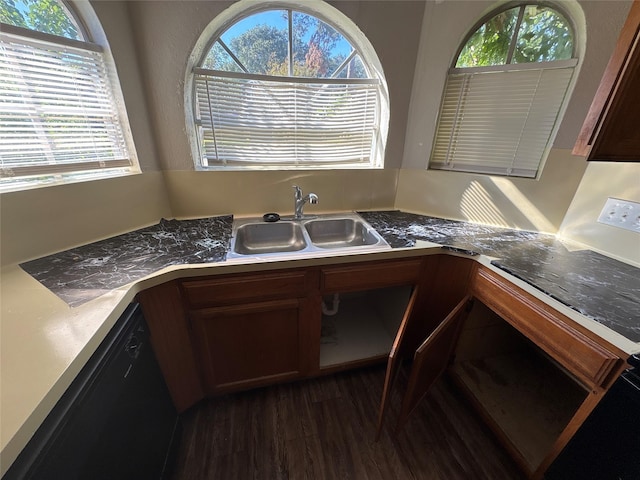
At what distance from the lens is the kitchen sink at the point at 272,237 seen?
1.56 meters

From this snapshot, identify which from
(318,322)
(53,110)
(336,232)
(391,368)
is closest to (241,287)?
(318,322)

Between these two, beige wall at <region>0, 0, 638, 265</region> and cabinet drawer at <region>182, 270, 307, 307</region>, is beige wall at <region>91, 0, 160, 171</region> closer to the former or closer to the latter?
beige wall at <region>0, 0, 638, 265</region>

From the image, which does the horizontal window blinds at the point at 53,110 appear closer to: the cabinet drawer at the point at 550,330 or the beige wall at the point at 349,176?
the beige wall at the point at 349,176

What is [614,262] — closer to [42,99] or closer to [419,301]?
[419,301]

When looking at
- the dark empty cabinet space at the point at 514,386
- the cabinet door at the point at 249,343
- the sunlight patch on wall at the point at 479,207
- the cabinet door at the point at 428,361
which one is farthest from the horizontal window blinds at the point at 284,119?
the dark empty cabinet space at the point at 514,386

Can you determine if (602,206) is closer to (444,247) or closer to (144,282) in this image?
(444,247)

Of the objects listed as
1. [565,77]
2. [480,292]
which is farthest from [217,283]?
[565,77]

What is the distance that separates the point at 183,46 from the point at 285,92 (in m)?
0.56

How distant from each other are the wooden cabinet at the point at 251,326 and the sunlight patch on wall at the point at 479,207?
117cm

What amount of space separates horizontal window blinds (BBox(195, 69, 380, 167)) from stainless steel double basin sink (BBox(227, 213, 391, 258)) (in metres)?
0.41

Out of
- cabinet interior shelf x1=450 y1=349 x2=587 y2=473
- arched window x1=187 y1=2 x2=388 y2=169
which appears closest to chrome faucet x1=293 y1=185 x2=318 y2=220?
arched window x1=187 y1=2 x2=388 y2=169

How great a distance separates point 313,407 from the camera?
1381mm

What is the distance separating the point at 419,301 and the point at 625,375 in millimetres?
774

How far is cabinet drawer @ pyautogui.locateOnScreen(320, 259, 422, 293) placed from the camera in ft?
3.96
